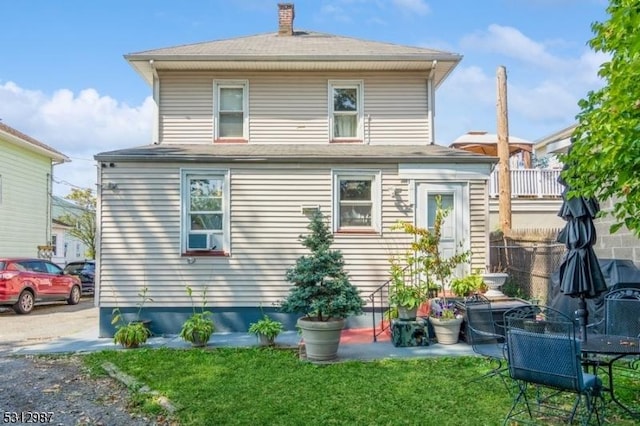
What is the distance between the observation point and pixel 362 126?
35.9 ft

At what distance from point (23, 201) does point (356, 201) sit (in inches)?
582

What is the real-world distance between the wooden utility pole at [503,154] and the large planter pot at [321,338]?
26.9 ft

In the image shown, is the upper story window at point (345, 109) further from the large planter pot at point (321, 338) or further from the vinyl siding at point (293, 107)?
the large planter pot at point (321, 338)

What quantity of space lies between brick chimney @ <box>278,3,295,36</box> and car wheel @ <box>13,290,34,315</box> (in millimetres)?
10150

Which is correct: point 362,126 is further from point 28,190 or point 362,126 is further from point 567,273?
point 28,190

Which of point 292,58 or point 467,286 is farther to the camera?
point 292,58

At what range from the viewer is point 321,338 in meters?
6.82

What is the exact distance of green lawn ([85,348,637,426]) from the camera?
15.2ft

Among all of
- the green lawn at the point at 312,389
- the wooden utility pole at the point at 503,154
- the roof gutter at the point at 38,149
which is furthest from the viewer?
the roof gutter at the point at 38,149

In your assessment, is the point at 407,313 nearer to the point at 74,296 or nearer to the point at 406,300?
the point at 406,300

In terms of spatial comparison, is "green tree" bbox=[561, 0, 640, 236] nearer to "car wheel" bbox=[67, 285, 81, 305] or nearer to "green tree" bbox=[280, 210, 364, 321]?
"green tree" bbox=[280, 210, 364, 321]

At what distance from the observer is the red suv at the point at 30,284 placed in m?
12.8

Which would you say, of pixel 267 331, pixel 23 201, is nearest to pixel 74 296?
pixel 23 201

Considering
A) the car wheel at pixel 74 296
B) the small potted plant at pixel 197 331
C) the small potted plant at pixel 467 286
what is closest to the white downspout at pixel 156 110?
the small potted plant at pixel 197 331
